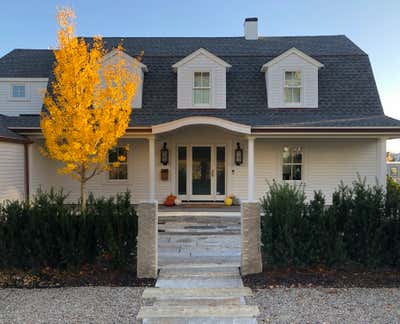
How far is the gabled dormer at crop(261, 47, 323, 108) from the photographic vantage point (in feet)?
37.9

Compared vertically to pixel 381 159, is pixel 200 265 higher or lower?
lower

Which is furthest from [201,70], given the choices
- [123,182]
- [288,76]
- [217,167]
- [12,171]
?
[12,171]

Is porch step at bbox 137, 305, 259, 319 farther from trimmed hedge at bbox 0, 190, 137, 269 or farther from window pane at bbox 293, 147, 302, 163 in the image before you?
window pane at bbox 293, 147, 302, 163

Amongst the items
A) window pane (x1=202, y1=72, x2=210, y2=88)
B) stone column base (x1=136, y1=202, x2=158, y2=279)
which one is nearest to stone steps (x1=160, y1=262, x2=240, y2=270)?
stone column base (x1=136, y1=202, x2=158, y2=279)

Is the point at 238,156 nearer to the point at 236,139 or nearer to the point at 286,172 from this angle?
the point at 236,139

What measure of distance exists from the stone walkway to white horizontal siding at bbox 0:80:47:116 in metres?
9.24

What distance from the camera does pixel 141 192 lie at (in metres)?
11.6

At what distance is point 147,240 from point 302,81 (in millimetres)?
9271

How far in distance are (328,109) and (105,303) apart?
10.2m

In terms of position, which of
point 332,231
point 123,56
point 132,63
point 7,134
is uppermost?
point 123,56

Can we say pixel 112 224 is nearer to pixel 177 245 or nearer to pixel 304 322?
pixel 177 245

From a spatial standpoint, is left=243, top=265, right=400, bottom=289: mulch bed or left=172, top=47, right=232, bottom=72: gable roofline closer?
left=243, top=265, right=400, bottom=289: mulch bed

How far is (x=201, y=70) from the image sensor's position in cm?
1166

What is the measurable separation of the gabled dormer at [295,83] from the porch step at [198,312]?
888 cm
